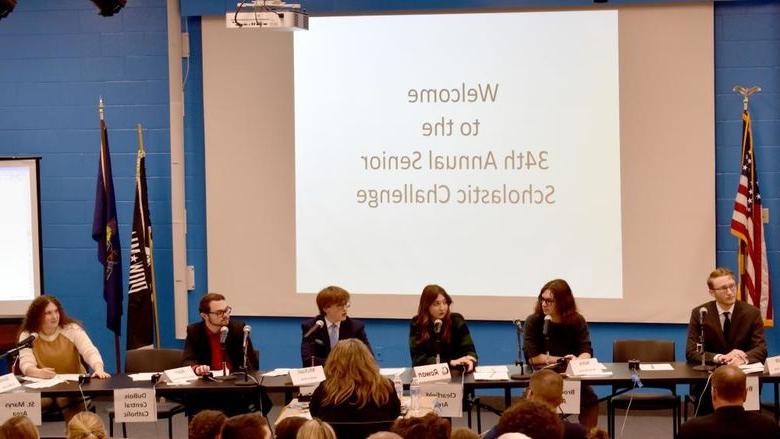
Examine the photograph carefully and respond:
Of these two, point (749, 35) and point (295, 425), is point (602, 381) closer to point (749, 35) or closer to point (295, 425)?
point (295, 425)

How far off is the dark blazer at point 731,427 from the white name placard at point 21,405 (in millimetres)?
3354

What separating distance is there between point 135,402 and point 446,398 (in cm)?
165

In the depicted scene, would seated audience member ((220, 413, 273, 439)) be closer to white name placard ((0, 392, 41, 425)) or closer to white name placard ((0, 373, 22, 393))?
white name placard ((0, 392, 41, 425))

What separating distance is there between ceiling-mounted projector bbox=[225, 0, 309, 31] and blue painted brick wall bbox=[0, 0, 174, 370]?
1.98m

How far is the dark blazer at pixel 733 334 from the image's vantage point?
6.69 meters

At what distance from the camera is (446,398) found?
605 centimetres

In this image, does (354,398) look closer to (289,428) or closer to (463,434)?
(289,428)

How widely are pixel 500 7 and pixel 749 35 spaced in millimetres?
1717

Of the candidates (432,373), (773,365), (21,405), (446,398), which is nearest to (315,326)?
(432,373)

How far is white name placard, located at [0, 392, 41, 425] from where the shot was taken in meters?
6.16

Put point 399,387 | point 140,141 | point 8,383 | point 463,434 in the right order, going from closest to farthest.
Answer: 1. point 463,434
2. point 399,387
3. point 8,383
4. point 140,141

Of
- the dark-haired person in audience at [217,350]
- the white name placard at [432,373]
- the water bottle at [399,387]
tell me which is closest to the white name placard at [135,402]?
the dark-haired person in audience at [217,350]

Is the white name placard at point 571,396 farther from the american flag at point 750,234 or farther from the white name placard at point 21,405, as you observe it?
the white name placard at point 21,405

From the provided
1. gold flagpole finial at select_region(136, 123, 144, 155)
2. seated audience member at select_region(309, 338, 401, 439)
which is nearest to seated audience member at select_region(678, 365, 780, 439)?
seated audience member at select_region(309, 338, 401, 439)
